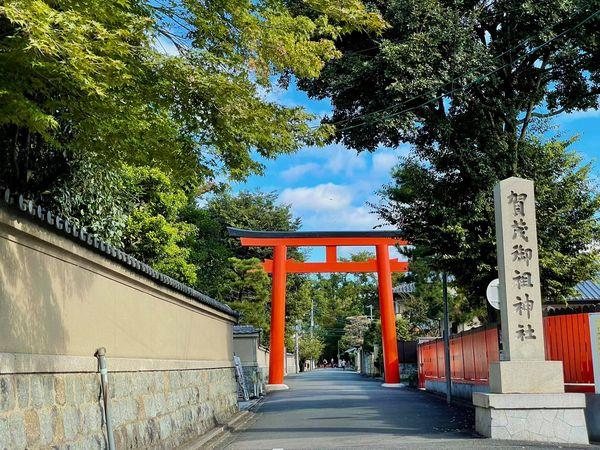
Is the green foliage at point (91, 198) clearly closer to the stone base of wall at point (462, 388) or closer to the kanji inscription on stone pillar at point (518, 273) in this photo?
the kanji inscription on stone pillar at point (518, 273)

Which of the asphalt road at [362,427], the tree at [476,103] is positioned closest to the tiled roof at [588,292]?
the asphalt road at [362,427]

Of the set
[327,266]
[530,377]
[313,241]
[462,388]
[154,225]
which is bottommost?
[462,388]

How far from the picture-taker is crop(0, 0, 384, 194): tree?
4883 mm

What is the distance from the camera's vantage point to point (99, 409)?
7102 millimetres

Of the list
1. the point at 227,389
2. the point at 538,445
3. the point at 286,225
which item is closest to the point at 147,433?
the point at 538,445

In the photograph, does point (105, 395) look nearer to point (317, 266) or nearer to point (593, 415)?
point (593, 415)

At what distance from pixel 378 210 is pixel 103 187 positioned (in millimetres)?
7087

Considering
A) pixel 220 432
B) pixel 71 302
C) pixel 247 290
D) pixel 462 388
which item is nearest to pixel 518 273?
pixel 220 432

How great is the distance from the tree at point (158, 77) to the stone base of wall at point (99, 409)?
230cm

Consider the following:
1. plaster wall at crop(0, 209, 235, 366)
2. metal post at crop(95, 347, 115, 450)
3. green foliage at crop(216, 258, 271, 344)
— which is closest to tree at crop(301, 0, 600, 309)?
plaster wall at crop(0, 209, 235, 366)

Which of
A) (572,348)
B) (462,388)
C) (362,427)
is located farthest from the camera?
(462,388)

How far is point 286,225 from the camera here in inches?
1647

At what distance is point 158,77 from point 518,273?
282 inches

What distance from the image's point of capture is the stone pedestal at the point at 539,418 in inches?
388
